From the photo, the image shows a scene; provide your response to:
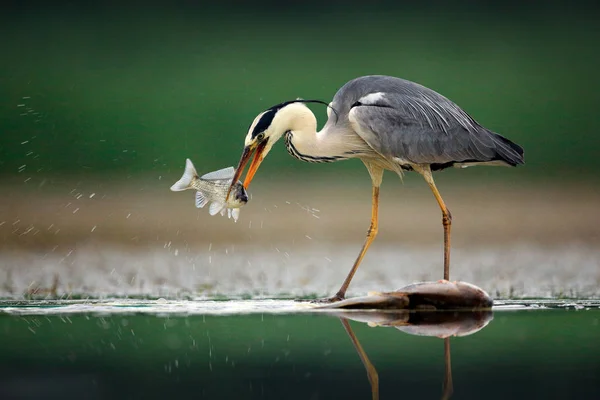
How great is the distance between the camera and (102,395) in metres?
4.56

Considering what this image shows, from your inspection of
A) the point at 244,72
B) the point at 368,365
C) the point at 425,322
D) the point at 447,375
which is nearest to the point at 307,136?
the point at 425,322

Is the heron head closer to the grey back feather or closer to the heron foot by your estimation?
the grey back feather

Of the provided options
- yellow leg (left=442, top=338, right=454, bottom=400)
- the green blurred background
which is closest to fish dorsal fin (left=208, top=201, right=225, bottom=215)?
yellow leg (left=442, top=338, right=454, bottom=400)

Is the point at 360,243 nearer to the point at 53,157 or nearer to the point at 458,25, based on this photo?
the point at 53,157

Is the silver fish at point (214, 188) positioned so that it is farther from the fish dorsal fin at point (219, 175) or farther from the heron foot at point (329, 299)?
the heron foot at point (329, 299)

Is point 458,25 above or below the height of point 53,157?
above

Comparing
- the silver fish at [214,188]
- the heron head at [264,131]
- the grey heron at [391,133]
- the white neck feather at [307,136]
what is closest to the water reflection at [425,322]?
the grey heron at [391,133]

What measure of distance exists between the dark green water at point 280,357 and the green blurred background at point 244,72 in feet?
20.4

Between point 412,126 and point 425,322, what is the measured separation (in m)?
1.72

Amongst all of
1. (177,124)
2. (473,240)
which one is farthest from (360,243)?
(177,124)

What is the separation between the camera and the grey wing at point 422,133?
25.1 ft

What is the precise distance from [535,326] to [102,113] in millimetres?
8289

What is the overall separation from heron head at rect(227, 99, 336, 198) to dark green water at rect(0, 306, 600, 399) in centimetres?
115

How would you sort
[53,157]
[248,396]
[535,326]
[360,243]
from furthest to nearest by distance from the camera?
[53,157] → [360,243] → [535,326] → [248,396]
